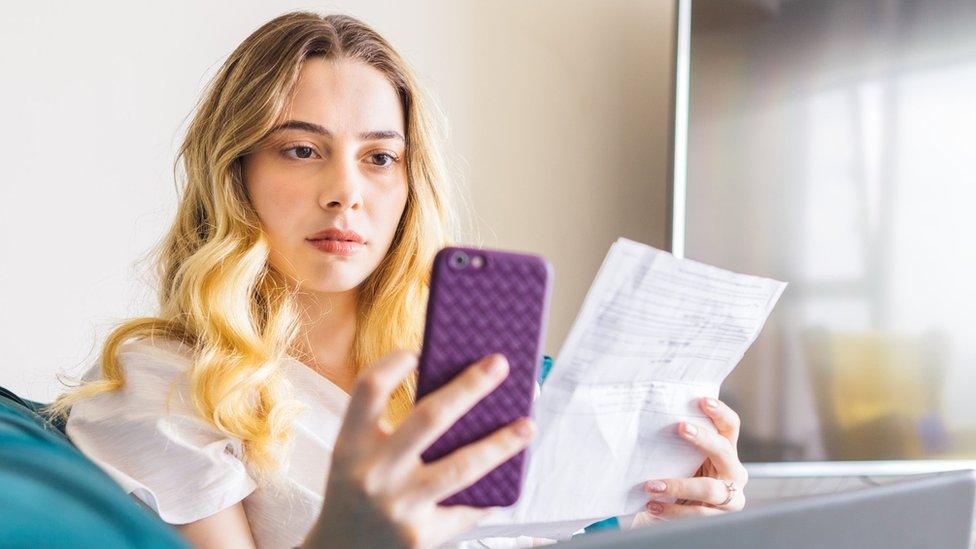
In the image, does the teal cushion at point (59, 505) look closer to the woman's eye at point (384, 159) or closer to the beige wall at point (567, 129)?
the woman's eye at point (384, 159)

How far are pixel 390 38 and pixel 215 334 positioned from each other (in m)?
1.21

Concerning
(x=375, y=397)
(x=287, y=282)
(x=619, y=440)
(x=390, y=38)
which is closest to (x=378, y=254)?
(x=287, y=282)

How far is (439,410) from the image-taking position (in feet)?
1.73

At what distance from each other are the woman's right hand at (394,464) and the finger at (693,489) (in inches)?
14.1

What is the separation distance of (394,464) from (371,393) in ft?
0.15

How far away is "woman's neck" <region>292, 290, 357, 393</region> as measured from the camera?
1.18 m

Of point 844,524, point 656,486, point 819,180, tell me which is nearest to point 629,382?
point 656,486

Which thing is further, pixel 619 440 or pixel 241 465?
pixel 241 465

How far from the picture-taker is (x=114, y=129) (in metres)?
1.80

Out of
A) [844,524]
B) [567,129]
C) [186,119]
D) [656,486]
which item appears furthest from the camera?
[567,129]

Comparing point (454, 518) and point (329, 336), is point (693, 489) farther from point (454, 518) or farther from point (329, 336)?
point (329, 336)

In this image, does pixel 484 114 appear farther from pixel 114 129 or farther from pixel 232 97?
pixel 232 97

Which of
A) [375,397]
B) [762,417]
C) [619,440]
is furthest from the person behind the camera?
[762,417]

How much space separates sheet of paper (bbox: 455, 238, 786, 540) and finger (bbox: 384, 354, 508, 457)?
123 millimetres
